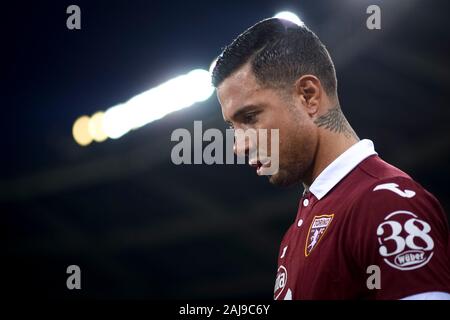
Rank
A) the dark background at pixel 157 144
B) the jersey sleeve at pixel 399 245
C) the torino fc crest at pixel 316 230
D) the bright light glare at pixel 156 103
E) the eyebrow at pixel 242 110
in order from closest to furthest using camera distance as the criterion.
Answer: the jersey sleeve at pixel 399 245, the torino fc crest at pixel 316 230, the eyebrow at pixel 242 110, the dark background at pixel 157 144, the bright light glare at pixel 156 103

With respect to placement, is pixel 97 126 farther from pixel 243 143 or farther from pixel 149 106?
pixel 243 143

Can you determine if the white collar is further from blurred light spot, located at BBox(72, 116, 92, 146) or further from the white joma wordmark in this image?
blurred light spot, located at BBox(72, 116, 92, 146)

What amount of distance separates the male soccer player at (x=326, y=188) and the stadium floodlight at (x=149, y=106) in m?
2.92

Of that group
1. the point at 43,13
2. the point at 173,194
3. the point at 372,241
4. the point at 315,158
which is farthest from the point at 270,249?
the point at 372,241

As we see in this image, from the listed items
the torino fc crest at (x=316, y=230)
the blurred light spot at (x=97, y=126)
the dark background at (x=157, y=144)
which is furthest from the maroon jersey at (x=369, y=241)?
the blurred light spot at (x=97, y=126)

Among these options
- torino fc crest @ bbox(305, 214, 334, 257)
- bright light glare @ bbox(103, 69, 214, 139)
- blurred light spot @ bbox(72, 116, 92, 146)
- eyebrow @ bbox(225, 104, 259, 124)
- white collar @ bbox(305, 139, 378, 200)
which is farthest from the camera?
blurred light spot @ bbox(72, 116, 92, 146)

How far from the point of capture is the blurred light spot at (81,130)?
4.68m

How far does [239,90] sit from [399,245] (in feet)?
2.35

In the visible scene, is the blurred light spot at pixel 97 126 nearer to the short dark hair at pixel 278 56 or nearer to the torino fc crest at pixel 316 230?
the short dark hair at pixel 278 56

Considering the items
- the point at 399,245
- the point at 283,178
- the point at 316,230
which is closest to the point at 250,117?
the point at 283,178

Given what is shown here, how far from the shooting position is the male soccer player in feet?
3.54

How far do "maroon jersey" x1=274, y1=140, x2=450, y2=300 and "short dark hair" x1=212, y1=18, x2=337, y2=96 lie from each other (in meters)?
0.34

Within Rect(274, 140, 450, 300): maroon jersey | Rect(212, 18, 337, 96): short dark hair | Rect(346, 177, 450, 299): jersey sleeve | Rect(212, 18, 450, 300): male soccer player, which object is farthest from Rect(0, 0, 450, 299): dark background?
Rect(346, 177, 450, 299): jersey sleeve

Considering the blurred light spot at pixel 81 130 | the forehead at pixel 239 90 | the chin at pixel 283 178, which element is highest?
the blurred light spot at pixel 81 130
